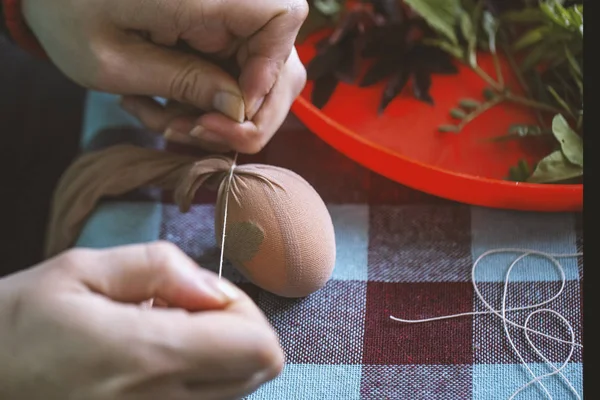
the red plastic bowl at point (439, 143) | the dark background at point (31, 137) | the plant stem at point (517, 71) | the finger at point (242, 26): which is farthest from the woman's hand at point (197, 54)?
the dark background at point (31, 137)

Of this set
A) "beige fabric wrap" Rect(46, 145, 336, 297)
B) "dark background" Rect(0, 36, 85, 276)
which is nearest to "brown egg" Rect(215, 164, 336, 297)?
"beige fabric wrap" Rect(46, 145, 336, 297)

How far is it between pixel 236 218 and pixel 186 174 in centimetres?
10

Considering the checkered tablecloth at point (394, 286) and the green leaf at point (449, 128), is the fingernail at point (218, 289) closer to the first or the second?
the checkered tablecloth at point (394, 286)

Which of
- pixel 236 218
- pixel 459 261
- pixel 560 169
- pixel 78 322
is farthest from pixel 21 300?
pixel 560 169

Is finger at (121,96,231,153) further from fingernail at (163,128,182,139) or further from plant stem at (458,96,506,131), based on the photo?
plant stem at (458,96,506,131)

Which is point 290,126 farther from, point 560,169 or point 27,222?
point 27,222

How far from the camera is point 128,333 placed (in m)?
0.49

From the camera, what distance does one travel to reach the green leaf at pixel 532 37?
0.94 metres

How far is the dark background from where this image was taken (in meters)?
1.26

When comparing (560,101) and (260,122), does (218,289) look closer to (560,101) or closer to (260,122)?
(260,122)

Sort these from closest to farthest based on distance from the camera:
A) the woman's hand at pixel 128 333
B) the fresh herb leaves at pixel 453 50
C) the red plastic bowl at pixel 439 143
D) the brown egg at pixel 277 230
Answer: the woman's hand at pixel 128 333, the brown egg at pixel 277 230, the red plastic bowl at pixel 439 143, the fresh herb leaves at pixel 453 50

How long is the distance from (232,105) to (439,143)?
0.30 metres

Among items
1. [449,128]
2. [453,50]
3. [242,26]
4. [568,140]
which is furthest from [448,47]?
[242,26]

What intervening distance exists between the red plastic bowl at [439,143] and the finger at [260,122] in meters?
0.08
